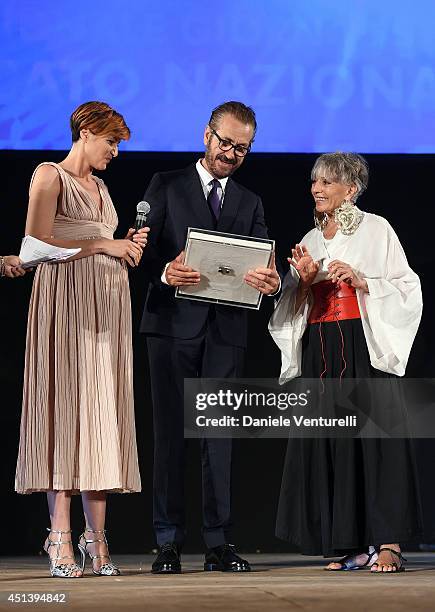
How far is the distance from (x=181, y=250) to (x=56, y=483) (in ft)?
2.78

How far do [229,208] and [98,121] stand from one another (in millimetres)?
530

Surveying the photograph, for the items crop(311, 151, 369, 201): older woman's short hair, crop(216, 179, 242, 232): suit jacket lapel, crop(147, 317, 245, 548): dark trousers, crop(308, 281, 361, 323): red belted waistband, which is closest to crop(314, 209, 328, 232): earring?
crop(311, 151, 369, 201): older woman's short hair

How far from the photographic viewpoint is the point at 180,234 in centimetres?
337

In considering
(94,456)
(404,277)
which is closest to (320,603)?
(94,456)

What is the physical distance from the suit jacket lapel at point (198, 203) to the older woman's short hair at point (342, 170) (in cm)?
44

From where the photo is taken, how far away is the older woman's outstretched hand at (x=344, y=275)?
335 centimetres

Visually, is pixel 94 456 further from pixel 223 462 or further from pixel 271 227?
pixel 271 227

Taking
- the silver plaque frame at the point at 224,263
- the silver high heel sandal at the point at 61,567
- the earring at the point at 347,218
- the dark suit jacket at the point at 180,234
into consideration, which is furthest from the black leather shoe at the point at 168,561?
the earring at the point at 347,218

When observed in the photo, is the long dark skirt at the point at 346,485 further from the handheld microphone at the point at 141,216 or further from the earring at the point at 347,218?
the handheld microphone at the point at 141,216

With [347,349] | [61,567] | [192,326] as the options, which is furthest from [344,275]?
[61,567]

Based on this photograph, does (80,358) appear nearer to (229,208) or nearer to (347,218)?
(229,208)

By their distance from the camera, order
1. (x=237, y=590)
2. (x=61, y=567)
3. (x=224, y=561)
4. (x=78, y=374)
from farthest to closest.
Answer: (x=224, y=561) → (x=78, y=374) → (x=61, y=567) → (x=237, y=590)

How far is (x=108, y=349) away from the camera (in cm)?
314

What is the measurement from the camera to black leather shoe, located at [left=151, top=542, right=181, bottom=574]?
3.12m
